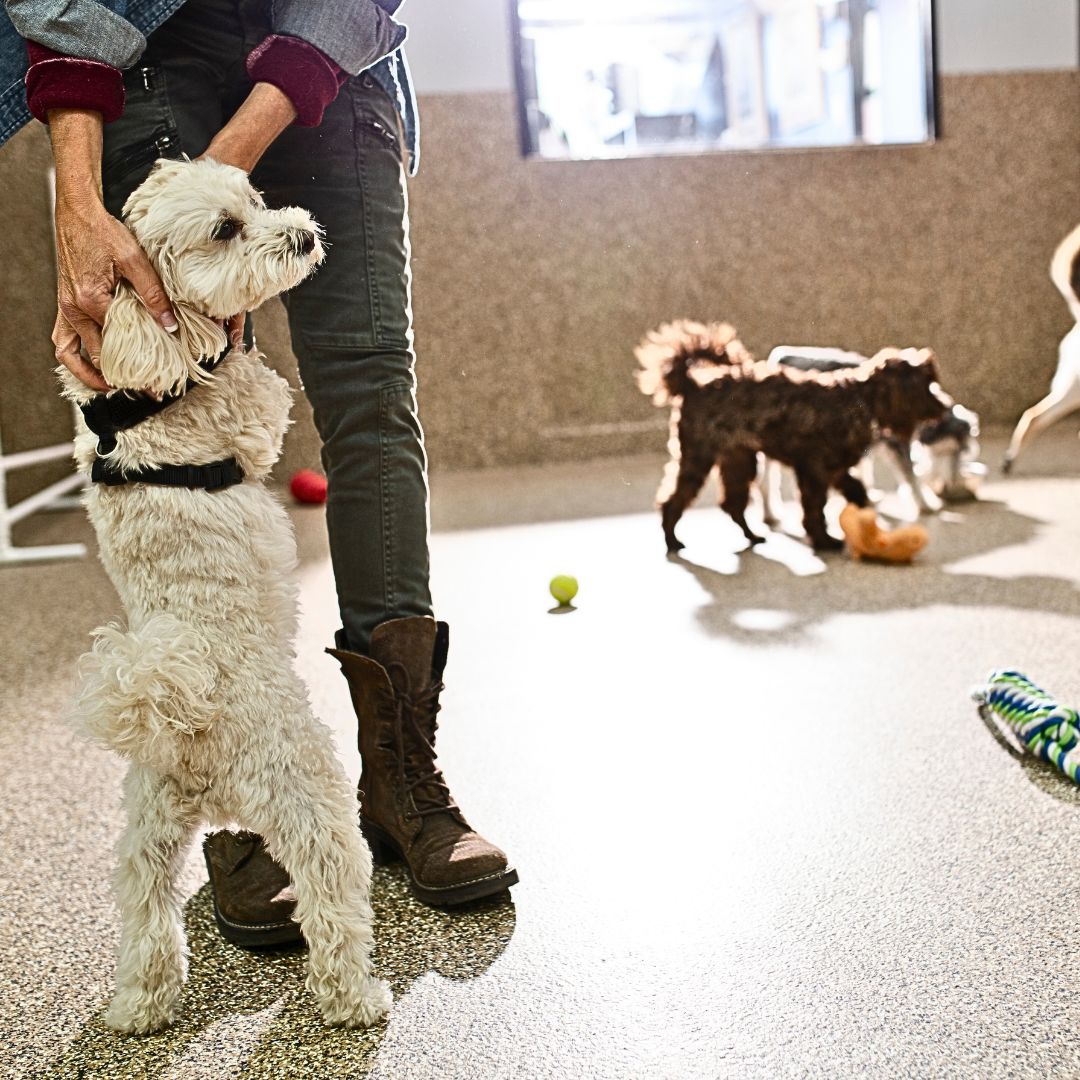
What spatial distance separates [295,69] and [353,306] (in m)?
0.22

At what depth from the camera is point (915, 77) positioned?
4312mm

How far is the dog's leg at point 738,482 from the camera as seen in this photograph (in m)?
2.70

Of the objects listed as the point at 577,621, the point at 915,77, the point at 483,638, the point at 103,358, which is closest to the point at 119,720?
the point at 103,358

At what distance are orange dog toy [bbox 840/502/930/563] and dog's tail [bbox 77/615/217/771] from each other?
187cm

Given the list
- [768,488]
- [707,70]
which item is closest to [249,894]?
[768,488]

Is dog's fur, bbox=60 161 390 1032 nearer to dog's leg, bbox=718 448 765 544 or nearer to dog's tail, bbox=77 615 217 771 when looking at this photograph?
dog's tail, bbox=77 615 217 771

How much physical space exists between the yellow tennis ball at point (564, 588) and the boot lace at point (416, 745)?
111 cm

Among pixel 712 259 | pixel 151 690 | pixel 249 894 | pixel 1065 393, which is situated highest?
pixel 712 259

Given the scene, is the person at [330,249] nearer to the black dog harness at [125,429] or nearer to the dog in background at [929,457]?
the black dog harness at [125,429]

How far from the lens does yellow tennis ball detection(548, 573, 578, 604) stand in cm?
224

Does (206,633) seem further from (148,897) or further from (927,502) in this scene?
(927,502)

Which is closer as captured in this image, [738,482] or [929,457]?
[738,482]

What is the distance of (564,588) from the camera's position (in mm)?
2240

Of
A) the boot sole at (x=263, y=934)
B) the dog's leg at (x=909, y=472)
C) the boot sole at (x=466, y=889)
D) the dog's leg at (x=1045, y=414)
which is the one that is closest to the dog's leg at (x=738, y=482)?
Answer: the dog's leg at (x=909, y=472)
